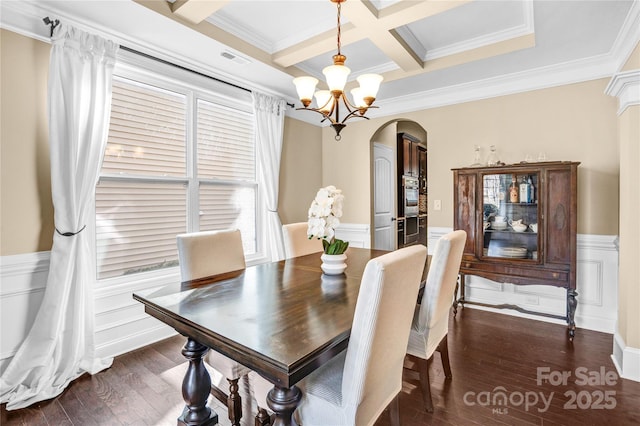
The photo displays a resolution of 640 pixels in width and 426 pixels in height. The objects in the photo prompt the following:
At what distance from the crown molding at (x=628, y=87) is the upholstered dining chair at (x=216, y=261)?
2.89 m

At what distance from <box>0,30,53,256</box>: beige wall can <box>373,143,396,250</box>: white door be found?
371cm

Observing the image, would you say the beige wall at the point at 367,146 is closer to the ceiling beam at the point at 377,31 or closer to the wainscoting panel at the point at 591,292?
the wainscoting panel at the point at 591,292

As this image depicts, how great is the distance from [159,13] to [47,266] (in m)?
1.92

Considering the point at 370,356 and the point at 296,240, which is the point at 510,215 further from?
the point at 370,356

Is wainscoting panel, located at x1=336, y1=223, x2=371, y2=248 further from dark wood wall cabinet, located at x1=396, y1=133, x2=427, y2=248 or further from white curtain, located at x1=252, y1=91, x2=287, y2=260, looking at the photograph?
dark wood wall cabinet, located at x1=396, y1=133, x2=427, y2=248

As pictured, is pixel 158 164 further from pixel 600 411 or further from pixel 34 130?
pixel 600 411

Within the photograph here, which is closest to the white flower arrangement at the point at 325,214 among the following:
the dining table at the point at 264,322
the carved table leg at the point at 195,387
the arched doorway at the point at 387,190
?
the dining table at the point at 264,322

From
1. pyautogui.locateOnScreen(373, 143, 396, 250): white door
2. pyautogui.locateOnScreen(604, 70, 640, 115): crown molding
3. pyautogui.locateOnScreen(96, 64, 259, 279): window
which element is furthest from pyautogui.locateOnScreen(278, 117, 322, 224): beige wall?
pyautogui.locateOnScreen(604, 70, 640, 115): crown molding

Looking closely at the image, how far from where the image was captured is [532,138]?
3.37 metres

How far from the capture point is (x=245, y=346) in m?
1.10

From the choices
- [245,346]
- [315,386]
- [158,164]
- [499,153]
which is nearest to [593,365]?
[499,153]

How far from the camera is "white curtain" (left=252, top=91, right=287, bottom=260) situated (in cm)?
368

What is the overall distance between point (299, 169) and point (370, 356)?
349 centimetres

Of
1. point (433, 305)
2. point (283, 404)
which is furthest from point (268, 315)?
point (433, 305)
